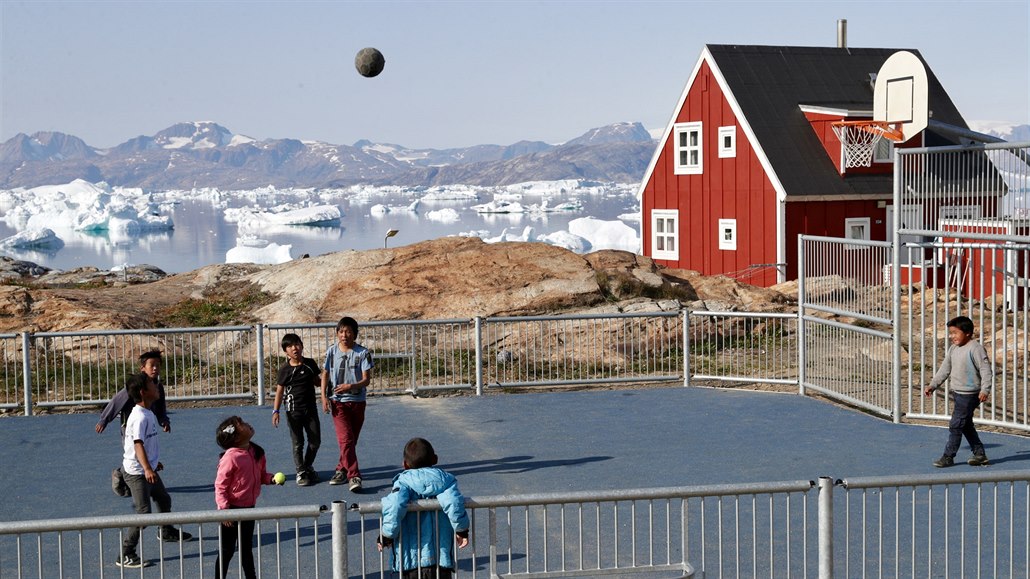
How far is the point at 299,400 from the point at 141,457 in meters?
2.61

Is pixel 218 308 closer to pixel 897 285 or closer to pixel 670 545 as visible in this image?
pixel 897 285

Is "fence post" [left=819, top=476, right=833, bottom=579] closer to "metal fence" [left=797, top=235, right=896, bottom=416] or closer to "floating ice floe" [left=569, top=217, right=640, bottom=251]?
"metal fence" [left=797, top=235, right=896, bottom=416]

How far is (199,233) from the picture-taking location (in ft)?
454

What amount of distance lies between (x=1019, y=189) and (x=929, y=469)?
3.89 metres

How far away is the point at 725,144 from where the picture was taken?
34.0 metres

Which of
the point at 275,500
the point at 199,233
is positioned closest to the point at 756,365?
the point at 275,500

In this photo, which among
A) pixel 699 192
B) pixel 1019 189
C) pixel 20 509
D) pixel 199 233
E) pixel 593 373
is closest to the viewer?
pixel 20 509

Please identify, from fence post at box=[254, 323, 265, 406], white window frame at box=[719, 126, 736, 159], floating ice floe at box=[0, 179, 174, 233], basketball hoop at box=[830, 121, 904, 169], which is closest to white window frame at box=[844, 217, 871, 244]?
basketball hoop at box=[830, 121, 904, 169]

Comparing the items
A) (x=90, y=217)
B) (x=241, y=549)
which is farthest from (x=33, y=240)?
(x=241, y=549)

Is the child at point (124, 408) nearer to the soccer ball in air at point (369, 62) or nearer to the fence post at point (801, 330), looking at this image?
the fence post at point (801, 330)

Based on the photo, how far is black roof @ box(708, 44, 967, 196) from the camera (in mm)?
32812

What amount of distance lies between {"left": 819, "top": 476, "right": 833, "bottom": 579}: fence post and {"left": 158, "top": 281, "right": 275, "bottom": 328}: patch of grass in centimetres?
1604

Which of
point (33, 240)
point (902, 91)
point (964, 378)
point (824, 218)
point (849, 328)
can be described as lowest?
point (964, 378)

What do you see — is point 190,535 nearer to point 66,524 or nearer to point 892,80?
point 66,524
